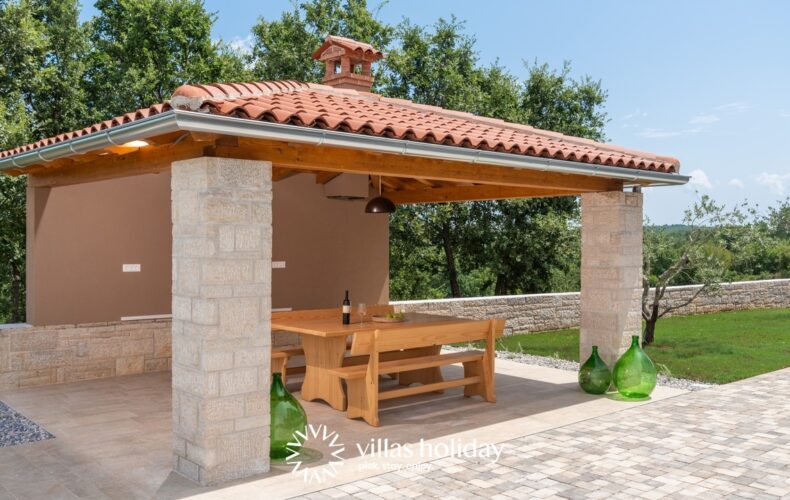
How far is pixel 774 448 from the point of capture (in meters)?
5.73

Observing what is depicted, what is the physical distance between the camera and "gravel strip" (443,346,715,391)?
27.8 ft

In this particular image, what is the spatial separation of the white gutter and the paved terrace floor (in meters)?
2.41

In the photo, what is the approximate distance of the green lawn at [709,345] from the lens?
9.96m

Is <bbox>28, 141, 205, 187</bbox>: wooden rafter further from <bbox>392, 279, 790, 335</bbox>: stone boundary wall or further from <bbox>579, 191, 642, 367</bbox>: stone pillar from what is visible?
<bbox>392, 279, 790, 335</bbox>: stone boundary wall

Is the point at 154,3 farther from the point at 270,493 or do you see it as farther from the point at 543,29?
the point at 270,493

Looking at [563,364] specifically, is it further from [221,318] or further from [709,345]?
[221,318]

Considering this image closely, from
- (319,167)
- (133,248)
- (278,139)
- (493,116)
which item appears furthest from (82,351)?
(493,116)

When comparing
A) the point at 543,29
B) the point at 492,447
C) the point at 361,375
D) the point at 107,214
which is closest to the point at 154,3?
the point at 107,214

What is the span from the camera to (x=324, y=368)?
7250 mm

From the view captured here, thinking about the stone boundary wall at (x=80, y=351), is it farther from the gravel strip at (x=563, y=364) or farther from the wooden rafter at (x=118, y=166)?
the gravel strip at (x=563, y=364)

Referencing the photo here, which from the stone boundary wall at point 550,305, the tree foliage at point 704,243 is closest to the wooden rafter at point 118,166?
the stone boundary wall at point 550,305

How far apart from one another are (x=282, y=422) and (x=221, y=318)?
1.11 m

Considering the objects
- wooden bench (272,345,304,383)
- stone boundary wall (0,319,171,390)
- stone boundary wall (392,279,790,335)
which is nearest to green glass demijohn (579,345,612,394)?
wooden bench (272,345,304,383)

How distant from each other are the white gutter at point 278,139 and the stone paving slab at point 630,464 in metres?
2.43
